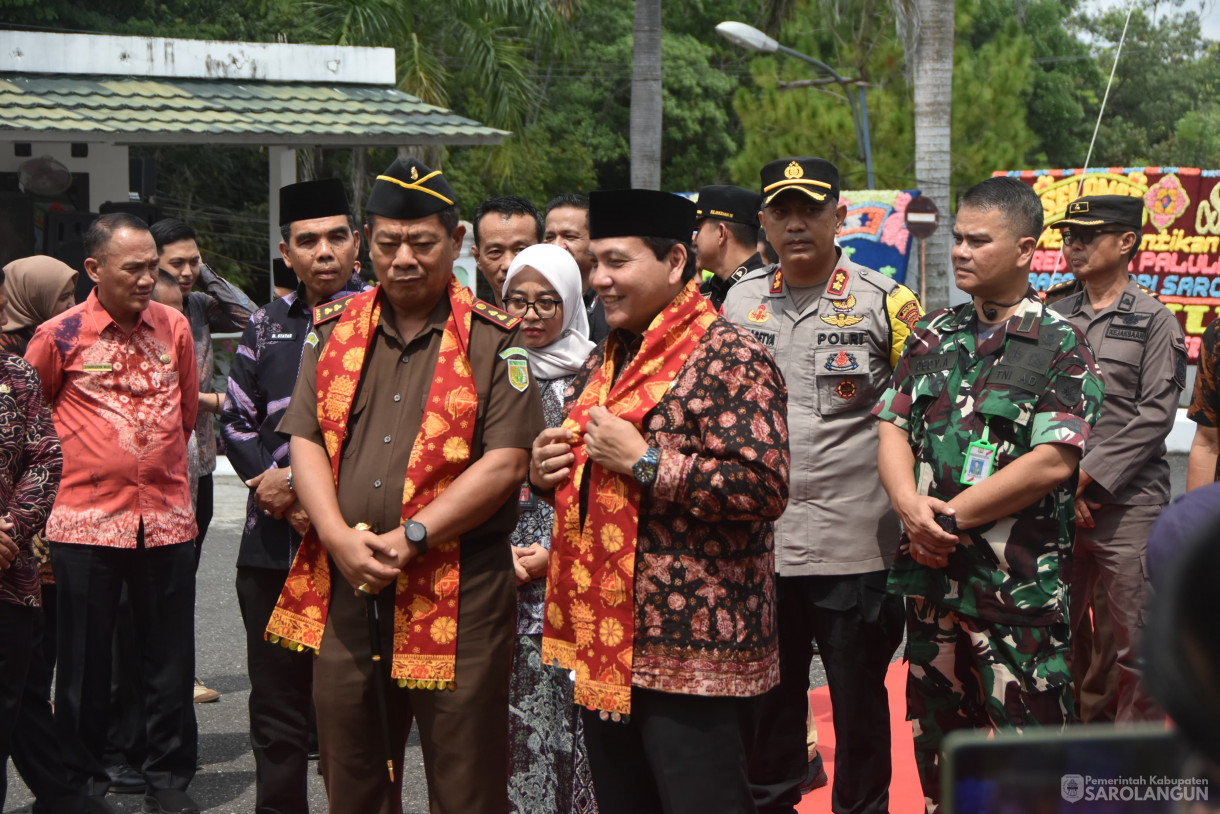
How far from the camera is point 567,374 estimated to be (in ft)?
14.0

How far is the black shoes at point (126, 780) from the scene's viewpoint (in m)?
4.91

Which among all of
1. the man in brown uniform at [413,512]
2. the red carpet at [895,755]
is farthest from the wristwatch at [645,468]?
the red carpet at [895,755]

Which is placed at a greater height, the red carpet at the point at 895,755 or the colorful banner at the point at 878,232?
the colorful banner at the point at 878,232

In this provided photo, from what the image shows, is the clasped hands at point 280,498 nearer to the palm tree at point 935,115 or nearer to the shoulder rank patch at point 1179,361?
the shoulder rank patch at point 1179,361

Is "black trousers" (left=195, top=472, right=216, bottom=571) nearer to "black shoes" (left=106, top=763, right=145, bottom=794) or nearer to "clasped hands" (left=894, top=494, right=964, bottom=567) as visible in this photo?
"black shoes" (left=106, top=763, right=145, bottom=794)

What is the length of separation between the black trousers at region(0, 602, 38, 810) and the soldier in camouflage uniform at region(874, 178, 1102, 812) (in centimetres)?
266

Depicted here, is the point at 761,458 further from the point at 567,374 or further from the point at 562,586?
the point at 567,374

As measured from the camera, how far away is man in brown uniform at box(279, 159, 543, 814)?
326 centimetres

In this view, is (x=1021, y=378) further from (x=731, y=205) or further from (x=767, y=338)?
(x=731, y=205)

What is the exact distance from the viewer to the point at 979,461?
3607 mm

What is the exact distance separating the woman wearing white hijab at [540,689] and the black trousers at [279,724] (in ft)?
2.29

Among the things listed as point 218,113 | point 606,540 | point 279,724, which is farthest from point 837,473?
point 218,113

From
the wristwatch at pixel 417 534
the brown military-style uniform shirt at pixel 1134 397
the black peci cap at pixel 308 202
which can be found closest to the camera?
the wristwatch at pixel 417 534

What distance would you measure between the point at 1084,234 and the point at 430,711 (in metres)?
3.15
